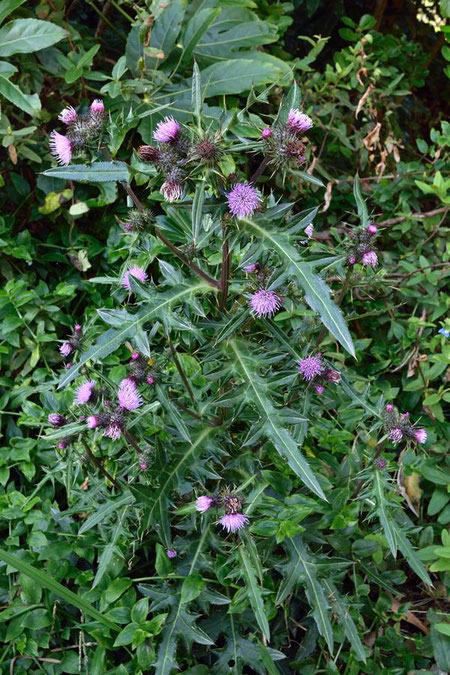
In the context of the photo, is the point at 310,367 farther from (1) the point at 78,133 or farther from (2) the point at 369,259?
(1) the point at 78,133

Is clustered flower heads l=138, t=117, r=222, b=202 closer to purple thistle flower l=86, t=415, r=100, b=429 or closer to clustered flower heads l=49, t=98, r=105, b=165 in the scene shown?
clustered flower heads l=49, t=98, r=105, b=165

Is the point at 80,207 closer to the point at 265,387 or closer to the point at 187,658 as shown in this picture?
the point at 265,387

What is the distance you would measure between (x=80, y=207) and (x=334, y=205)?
108 cm

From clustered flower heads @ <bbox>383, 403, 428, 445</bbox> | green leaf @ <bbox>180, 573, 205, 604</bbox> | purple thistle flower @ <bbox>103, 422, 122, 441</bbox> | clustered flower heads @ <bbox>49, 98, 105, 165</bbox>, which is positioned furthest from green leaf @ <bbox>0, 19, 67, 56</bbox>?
green leaf @ <bbox>180, 573, 205, 604</bbox>

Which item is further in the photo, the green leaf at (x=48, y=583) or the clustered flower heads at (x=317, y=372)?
the clustered flower heads at (x=317, y=372)

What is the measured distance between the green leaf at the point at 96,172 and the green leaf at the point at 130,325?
25 cm

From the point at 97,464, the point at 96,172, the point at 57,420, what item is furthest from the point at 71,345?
the point at 96,172

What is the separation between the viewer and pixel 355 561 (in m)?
1.75

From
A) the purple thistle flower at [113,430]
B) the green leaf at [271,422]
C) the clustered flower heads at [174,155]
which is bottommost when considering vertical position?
the purple thistle flower at [113,430]

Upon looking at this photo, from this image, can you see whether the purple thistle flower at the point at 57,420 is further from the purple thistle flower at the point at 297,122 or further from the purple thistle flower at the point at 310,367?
the purple thistle flower at the point at 297,122

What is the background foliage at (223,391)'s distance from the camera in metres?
1.48

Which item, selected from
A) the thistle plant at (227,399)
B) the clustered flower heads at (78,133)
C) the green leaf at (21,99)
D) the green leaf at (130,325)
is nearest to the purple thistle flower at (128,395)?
the thistle plant at (227,399)

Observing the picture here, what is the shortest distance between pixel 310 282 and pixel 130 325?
364 millimetres

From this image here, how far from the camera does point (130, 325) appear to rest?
1.31m
